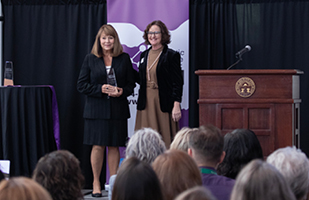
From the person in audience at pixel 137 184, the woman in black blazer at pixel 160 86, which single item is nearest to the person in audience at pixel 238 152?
the person in audience at pixel 137 184

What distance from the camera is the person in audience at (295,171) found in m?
1.78

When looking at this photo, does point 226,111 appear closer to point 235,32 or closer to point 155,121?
point 155,121

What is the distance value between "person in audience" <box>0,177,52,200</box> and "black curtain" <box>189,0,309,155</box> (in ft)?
12.9

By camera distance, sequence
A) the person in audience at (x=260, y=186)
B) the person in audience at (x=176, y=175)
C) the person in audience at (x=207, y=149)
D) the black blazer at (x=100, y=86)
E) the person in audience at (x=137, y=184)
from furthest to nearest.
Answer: the black blazer at (x=100, y=86) < the person in audience at (x=207, y=149) < the person in audience at (x=176, y=175) < the person in audience at (x=137, y=184) < the person in audience at (x=260, y=186)

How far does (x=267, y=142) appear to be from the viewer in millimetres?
3828

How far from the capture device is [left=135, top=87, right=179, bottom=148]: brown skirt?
170 inches

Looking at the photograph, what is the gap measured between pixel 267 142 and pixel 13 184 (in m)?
3.08

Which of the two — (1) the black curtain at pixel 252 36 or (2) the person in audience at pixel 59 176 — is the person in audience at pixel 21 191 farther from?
(1) the black curtain at pixel 252 36

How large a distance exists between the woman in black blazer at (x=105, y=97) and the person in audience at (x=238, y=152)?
194cm

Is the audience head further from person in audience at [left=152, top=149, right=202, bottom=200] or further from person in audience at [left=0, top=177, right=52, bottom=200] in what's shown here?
person in audience at [left=0, top=177, right=52, bottom=200]

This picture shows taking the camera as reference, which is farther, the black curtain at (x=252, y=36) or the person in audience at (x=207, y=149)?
the black curtain at (x=252, y=36)

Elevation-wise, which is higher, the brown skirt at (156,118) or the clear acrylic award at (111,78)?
the clear acrylic award at (111,78)

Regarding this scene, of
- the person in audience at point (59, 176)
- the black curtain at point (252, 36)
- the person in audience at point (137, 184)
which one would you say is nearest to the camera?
the person in audience at point (137, 184)

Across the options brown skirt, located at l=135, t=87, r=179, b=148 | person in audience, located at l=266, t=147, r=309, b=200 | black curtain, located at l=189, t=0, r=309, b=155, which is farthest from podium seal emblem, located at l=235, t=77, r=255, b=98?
person in audience, located at l=266, t=147, r=309, b=200
